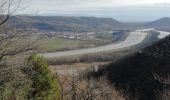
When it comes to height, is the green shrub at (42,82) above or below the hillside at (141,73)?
above

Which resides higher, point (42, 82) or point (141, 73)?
point (42, 82)

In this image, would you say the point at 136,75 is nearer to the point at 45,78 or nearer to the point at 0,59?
the point at 45,78

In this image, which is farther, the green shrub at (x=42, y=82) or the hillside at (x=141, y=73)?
the hillside at (x=141, y=73)

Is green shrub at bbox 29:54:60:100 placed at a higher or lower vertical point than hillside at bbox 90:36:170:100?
higher

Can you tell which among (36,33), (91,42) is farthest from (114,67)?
(91,42)

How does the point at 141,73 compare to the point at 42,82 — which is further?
the point at 141,73

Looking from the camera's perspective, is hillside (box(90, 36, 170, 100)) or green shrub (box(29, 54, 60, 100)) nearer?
green shrub (box(29, 54, 60, 100))

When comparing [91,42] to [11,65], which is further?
[91,42]

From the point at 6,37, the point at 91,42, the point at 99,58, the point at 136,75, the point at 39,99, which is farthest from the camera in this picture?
the point at 91,42
